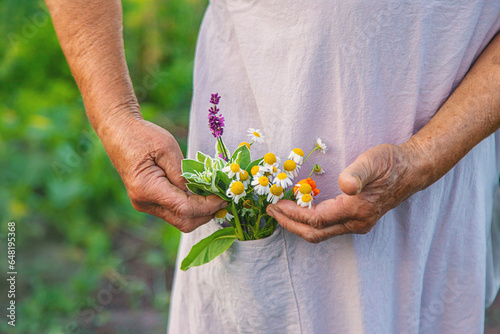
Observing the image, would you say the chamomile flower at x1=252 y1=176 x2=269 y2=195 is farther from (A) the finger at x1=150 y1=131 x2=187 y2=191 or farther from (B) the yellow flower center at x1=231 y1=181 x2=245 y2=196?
(A) the finger at x1=150 y1=131 x2=187 y2=191

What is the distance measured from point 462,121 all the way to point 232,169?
0.50m

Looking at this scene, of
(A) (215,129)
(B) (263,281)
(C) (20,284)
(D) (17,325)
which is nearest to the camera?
(A) (215,129)

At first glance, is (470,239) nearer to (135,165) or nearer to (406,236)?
(406,236)

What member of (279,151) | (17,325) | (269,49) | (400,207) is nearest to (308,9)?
(269,49)

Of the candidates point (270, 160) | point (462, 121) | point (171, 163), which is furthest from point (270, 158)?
point (462, 121)

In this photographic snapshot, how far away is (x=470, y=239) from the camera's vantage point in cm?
115

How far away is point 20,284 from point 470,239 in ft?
7.07

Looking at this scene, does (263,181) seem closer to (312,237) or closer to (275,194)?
(275,194)

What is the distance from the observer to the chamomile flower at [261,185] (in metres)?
0.97

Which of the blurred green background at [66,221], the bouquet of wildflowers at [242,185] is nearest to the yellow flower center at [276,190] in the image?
the bouquet of wildflowers at [242,185]

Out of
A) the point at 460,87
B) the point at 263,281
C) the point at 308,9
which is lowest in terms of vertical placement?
the point at 263,281

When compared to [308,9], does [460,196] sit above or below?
below

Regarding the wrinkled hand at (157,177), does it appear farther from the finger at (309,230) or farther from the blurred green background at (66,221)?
the blurred green background at (66,221)

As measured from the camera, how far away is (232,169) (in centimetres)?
96
